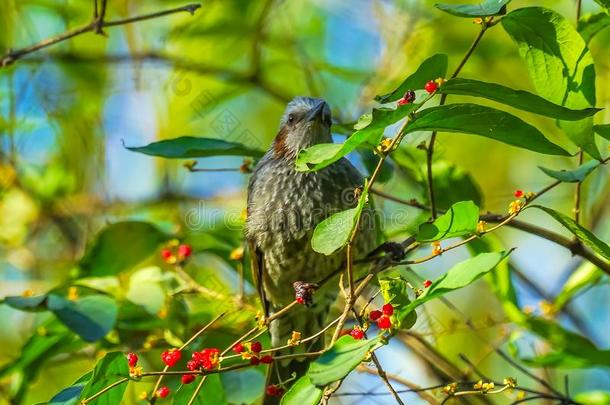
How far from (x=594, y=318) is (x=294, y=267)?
7.30 feet

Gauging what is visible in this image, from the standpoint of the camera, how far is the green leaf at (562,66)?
8.39 ft

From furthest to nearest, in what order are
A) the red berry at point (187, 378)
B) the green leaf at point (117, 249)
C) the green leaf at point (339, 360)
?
1. the green leaf at point (117, 249)
2. the red berry at point (187, 378)
3. the green leaf at point (339, 360)

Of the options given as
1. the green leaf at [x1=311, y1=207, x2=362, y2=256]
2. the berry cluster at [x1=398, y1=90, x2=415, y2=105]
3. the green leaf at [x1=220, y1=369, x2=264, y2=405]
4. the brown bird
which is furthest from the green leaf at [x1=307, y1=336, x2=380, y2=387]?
the brown bird

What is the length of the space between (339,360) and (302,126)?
7.56ft

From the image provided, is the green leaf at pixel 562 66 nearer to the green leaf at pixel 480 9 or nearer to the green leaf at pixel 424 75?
the green leaf at pixel 480 9

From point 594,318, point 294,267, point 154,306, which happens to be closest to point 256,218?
point 294,267

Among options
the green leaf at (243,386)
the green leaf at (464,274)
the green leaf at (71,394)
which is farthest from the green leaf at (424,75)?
the green leaf at (243,386)

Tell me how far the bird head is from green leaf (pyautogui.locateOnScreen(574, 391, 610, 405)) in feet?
5.51

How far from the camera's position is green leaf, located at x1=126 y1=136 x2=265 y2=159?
3002 mm

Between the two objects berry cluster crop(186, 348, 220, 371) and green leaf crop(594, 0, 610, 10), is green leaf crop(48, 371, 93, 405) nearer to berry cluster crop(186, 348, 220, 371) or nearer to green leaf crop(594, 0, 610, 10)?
berry cluster crop(186, 348, 220, 371)

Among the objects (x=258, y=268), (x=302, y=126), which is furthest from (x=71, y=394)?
(x=302, y=126)

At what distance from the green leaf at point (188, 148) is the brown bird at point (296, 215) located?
29.8 inches

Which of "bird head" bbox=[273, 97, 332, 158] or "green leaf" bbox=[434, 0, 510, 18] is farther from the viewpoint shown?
"bird head" bbox=[273, 97, 332, 158]

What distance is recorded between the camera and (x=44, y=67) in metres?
5.24
